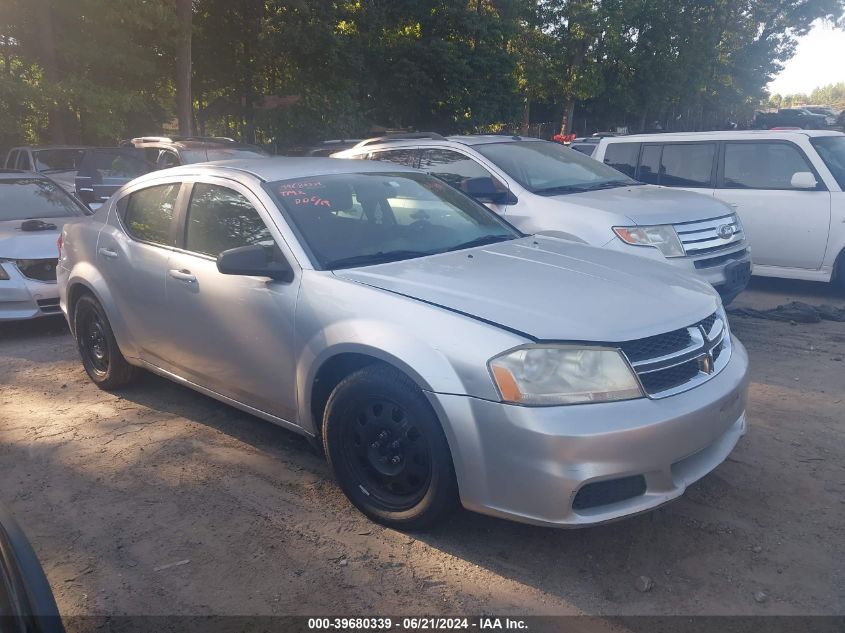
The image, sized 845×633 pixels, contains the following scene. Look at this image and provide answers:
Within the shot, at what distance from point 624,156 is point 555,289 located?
6.31 meters

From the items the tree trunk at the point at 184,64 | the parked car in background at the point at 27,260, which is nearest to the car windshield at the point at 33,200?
the parked car in background at the point at 27,260

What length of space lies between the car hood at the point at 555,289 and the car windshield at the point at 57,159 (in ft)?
40.1

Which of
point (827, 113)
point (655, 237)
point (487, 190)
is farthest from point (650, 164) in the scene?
point (827, 113)

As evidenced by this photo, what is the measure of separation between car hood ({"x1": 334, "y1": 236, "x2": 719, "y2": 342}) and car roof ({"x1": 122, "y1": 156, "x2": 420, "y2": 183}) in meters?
0.97

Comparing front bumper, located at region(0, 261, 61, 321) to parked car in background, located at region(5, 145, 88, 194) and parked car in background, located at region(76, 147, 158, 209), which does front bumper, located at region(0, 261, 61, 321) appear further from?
parked car in background, located at region(5, 145, 88, 194)

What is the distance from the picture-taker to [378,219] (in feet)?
14.3

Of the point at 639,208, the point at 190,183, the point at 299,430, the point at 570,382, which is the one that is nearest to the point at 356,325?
the point at 299,430

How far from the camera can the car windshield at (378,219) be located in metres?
4.03

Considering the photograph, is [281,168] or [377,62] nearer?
[281,168]

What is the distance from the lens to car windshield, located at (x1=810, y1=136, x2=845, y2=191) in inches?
310

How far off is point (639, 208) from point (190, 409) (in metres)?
3.94

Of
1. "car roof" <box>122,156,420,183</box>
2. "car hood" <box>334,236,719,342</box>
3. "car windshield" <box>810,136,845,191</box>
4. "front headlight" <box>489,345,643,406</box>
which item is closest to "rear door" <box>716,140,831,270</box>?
"car windshield" <box>810,136,845,191</box>

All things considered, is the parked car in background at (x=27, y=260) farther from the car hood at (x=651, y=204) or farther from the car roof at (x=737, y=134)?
the car roof at (x=737, y=134)

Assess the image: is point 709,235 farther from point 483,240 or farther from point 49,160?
point 49,160
